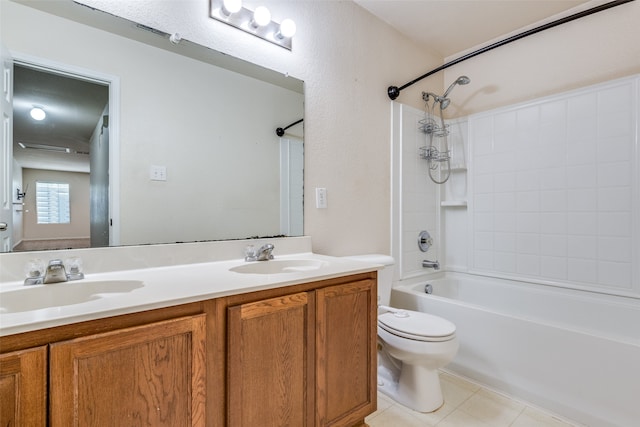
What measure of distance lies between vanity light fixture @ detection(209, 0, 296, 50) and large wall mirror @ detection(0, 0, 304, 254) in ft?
0.58

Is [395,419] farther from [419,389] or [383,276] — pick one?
[383,276]

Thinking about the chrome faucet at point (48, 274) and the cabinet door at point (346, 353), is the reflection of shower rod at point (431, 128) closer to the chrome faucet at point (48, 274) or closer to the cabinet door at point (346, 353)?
the cabinet door at point (346, 353)

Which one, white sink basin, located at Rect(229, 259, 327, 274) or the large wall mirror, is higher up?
the large wall mirror

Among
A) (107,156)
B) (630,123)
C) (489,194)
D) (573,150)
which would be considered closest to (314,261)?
(107,156)

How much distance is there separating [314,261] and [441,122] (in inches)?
73.9

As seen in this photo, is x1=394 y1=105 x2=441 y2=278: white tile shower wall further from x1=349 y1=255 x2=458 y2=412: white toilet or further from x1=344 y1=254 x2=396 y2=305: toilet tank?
x1=349 y1=255 x2=458 y2=412: white toilet

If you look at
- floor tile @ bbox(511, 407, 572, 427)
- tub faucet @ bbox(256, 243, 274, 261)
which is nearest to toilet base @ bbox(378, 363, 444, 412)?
floor tile @ bbox(511, 407, 572, 427)

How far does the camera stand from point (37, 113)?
1.13m

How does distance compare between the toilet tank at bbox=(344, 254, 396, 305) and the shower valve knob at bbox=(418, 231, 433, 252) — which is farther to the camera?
the shower valve knob at bbox=(418, 231, 433, 252)

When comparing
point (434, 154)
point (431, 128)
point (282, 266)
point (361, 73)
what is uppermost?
point (361, 73)

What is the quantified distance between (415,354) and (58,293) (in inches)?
58.1

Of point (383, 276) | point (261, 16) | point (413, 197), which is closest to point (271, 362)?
point (383, 276)

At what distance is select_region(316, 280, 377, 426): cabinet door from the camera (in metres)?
1.19

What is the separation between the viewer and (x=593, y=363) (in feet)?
4.83
